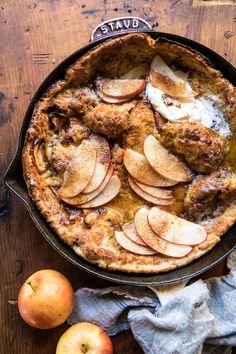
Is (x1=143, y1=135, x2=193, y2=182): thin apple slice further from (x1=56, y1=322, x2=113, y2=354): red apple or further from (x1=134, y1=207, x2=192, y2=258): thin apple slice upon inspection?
(x1=56, y1=322, x2=113, y2=354): red apple

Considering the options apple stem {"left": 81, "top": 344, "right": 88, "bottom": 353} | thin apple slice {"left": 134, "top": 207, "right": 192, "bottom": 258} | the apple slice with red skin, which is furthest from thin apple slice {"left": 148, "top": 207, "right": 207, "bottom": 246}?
apple stem {"left": 81, "top": 344, "right": 88, "bottom": 353}

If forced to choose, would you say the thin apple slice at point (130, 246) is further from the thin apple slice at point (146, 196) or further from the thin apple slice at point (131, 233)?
the thin apple slice at point (146, 196)

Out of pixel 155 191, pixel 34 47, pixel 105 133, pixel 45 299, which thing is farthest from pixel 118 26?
pixel 45 299

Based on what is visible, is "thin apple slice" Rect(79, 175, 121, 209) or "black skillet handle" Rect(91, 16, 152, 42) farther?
"black skillet handle" Rect(91, 16, 152, 42)

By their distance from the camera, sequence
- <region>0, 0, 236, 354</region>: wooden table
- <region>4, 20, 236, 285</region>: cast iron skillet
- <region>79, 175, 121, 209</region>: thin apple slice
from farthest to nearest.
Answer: <region>0, 0, 236, 354</region>: wooden table → <region>79, 175, 121, 209</region>: thin apple slice → <region>4, 20, 236, 285</region>: cast iron skillet

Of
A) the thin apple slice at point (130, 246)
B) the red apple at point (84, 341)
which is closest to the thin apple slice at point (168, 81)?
the thin apple slice at point (130, 246)

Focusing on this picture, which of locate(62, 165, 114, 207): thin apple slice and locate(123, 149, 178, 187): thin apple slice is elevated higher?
locate(123, 149, 178, 187): thin apple slice
